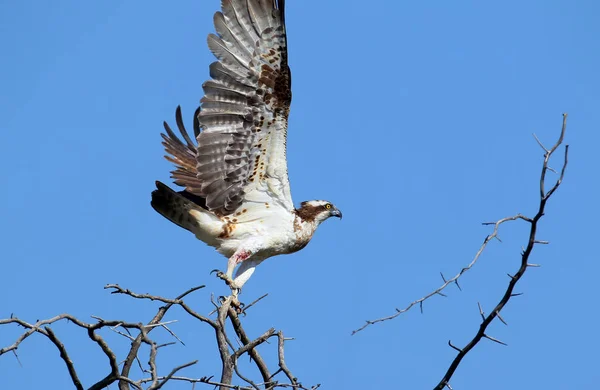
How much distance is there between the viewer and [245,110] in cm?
677

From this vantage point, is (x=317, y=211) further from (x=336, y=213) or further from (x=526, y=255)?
(x=526, y=255)

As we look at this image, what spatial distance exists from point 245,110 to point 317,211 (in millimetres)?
1357

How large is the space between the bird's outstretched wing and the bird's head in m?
0.30

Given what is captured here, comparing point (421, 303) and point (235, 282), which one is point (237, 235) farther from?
point (421, 303)

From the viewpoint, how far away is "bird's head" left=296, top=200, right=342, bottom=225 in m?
7.53

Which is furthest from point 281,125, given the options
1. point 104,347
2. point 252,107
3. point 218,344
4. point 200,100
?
point 104,347

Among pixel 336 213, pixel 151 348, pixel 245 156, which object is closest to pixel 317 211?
pixel 336 213

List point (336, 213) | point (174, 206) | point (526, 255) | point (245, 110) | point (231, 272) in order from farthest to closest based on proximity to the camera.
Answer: point (336, 213) → point (174, 206) → point (231, 272) → point (245, 110) → point (526, 255)

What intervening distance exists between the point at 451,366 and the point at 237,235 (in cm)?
358

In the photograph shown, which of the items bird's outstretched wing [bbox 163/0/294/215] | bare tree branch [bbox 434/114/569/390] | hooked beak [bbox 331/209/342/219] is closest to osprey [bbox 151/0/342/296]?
bird's outstretched wing [bbox 163/0/294/215]

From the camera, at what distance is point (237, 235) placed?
7.18 metres

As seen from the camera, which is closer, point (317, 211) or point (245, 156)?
point (245, 156)

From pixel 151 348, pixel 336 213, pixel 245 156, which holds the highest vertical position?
pixel 336 213

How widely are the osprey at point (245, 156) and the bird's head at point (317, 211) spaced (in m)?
0.01
